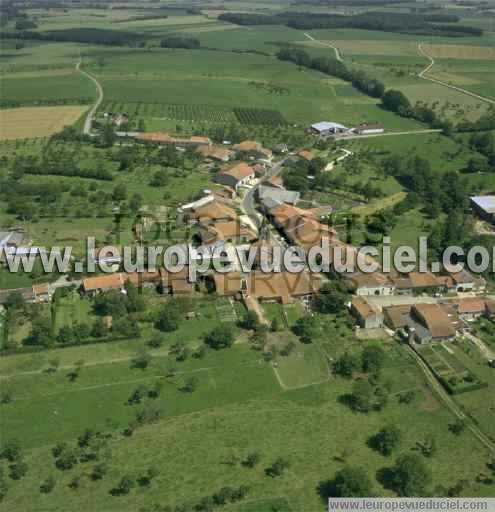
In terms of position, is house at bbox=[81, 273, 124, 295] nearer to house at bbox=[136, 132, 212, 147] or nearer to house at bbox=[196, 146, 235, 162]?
house at bbox=[196, 146, 235, 162]

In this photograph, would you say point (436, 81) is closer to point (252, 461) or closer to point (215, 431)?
point (215, 431)

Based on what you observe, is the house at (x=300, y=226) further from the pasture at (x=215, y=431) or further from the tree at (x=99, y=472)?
the tree at (x=99, y=472)

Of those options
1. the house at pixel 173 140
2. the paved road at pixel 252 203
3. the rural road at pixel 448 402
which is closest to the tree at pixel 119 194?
the paved road at pixel 252 203

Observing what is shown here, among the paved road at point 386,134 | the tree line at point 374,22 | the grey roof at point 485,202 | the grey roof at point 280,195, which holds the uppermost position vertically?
the tree line at point 374,22

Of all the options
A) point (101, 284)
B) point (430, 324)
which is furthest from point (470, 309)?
point (101, 284)

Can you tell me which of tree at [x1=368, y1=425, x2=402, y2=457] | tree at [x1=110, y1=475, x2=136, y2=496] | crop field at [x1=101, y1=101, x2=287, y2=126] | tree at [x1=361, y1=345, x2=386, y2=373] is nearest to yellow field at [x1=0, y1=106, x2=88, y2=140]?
crop field at [x1=101, y1=101, x2=287, y2=126]

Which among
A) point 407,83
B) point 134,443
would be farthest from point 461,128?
point 134,443

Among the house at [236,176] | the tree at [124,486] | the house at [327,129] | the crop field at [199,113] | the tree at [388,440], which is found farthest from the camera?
the crop field at [199,113]
